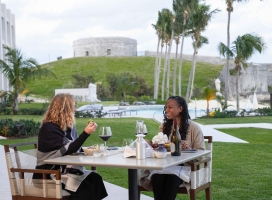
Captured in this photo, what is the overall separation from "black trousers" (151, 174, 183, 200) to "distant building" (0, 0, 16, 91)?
106 ft

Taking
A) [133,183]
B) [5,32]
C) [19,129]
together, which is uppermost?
[5,32]

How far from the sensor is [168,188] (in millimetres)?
4094

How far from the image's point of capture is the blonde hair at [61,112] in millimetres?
3961

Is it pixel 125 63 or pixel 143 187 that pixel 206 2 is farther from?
pixel 125 63

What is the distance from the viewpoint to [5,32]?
37.6 meters

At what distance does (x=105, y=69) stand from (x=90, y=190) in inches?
2967

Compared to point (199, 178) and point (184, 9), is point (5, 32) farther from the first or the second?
point (199, 178)

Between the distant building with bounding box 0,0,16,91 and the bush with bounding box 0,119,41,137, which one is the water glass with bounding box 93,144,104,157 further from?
the distant building with bounding box 0,0,16,91

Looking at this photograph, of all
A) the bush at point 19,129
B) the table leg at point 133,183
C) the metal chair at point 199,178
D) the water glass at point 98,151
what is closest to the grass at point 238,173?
the metal chair at point 199,178

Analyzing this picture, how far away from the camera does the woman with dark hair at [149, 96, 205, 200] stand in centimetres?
410

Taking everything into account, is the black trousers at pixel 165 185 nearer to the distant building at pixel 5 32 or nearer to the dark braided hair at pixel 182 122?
the dark braided hair at pixel 182 122

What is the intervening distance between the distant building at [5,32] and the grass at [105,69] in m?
26.1

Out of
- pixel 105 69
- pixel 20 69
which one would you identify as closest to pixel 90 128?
pixel 20 69

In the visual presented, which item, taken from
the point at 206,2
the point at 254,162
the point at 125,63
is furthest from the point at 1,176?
the point at 125,63
